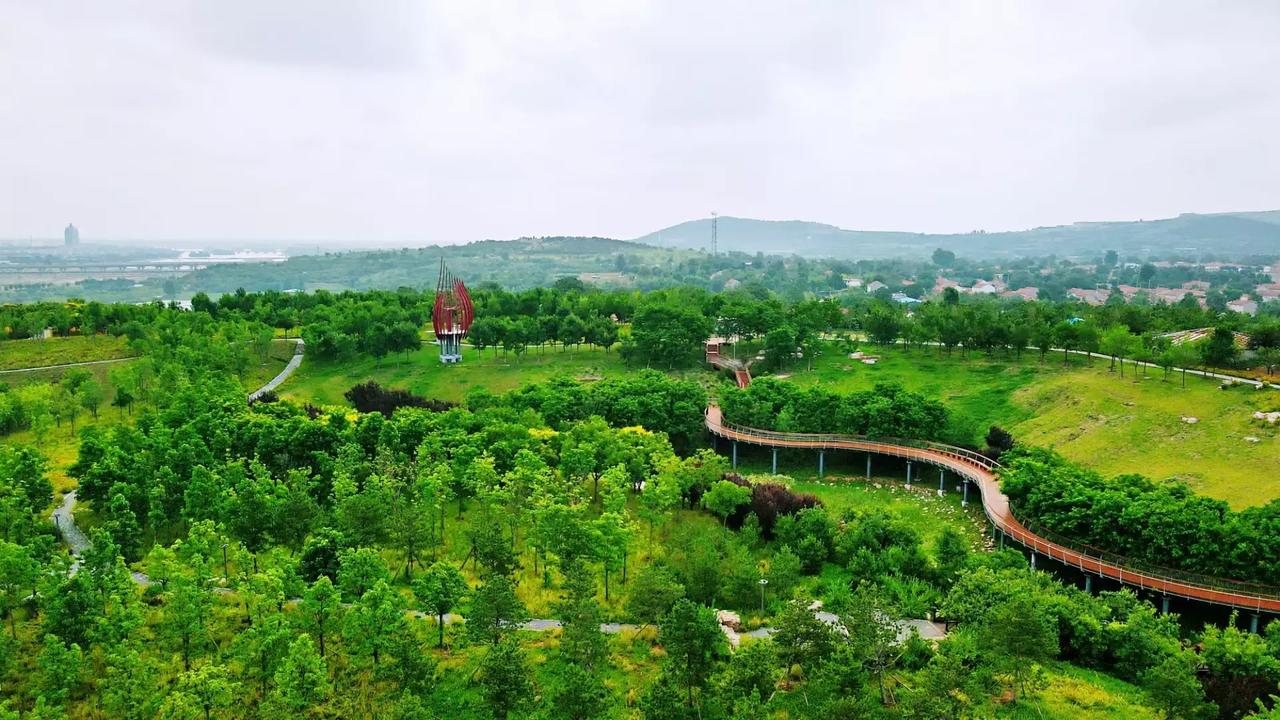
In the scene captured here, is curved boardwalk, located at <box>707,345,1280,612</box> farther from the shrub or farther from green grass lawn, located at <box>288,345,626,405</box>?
the shrub

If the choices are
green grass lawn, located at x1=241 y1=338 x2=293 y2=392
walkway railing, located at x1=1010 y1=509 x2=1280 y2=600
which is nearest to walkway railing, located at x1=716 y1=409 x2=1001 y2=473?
walkway railing, located at x1=1010 y1=509 x2=1280 y2=600

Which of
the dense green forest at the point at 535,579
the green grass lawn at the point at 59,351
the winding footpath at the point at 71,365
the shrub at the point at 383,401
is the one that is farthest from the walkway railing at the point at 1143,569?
the green grass lawn at the point at 59,351

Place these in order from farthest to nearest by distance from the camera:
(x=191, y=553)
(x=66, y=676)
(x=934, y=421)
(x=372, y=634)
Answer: (x=934, y=421) < (x=191, y=553) < (x=372, y=634) < (x=66, y=676)

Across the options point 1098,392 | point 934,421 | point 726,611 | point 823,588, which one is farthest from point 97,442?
point 1098,392

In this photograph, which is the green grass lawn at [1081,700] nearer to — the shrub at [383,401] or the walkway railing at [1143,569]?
the walkway railing at [1143,569]

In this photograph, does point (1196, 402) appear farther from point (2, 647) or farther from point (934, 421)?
point (2, 647)

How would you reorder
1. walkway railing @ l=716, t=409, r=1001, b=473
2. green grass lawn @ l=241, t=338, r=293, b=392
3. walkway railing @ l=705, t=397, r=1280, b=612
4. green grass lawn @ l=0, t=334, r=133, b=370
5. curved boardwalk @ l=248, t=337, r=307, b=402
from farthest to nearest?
green grass lawn @ l=0, t=334, r=133, b=370
green grass lawn @ l=241, t=338, r=293, b=392
curved boardwalk @ l=248, t=337, r=307, b=402
walkway railing @ l=716, t=409, r=1001, b=473
walkway railing @ l=705, t=397, r=1280, b=612
